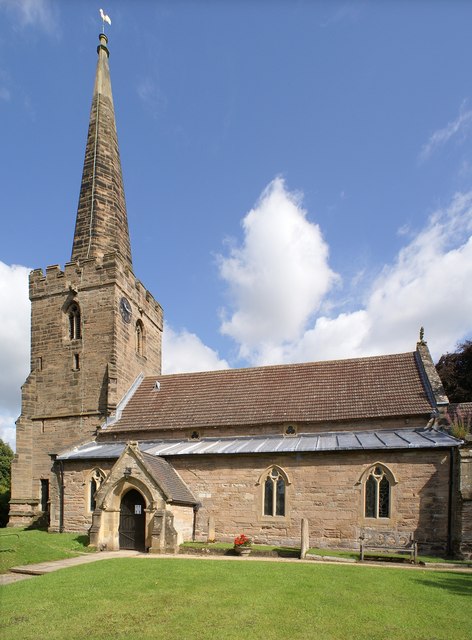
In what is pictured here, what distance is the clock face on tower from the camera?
2683cm

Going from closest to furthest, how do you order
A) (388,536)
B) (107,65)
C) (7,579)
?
(7,579)
(388,536)
(107,65)

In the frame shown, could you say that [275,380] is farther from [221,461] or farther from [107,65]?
[107,65]

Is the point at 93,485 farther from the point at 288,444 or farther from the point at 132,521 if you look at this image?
the point at 288,444

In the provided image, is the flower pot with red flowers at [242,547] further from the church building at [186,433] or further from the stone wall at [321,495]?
the stone wall at [321,495]

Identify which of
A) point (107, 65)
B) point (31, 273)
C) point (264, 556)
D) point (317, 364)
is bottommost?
point (264, 556)

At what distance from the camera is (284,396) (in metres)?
23.1

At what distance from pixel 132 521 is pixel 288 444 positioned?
275 inches

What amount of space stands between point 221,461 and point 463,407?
36.2ft

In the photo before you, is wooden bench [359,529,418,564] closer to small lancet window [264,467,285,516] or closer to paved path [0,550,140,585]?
small lancet window [264,467,285,516]

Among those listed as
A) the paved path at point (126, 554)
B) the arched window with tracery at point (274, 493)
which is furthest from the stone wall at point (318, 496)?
the paved path at point (126, 554)

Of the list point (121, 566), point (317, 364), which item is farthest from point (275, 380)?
point (121, 566)

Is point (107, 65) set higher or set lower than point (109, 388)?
higher

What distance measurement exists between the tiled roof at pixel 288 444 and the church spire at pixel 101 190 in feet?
38.1

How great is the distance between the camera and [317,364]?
2494cm
